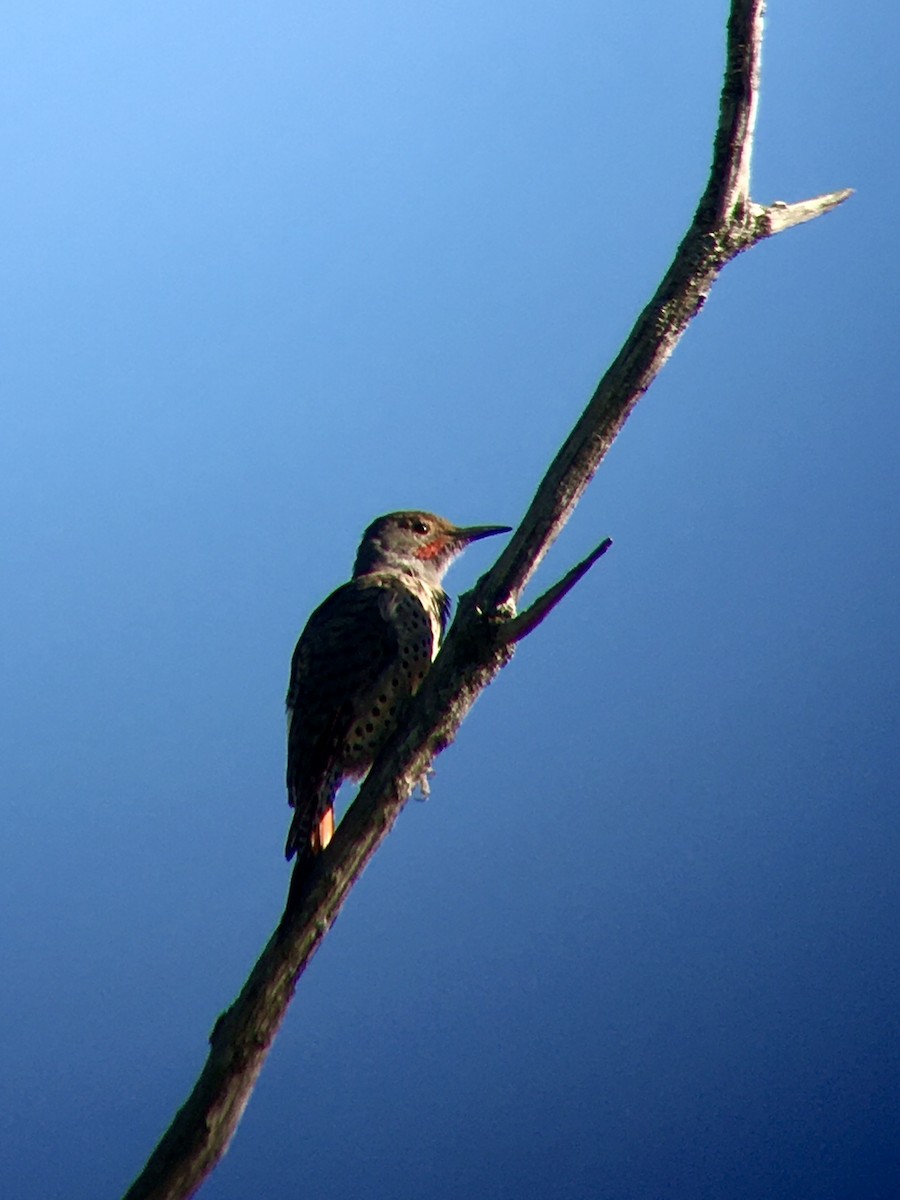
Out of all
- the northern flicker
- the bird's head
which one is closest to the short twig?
the northern flicker

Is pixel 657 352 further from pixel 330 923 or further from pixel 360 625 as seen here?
pixel 360 625

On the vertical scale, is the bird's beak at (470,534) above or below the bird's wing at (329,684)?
above

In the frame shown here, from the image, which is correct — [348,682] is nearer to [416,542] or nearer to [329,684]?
[329,684]

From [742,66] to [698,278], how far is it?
0.35 m

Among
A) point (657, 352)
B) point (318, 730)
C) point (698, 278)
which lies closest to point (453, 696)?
point (657, 352)

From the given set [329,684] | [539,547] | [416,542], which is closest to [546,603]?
[539,547]

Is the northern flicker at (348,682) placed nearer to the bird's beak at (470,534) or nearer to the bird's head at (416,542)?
the bird's head at (416,542)

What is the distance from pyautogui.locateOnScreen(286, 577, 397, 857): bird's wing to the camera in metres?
3.44

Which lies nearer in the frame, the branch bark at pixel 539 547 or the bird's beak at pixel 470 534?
the branch bark at pixel 539 547

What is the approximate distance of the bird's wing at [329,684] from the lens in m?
3.44

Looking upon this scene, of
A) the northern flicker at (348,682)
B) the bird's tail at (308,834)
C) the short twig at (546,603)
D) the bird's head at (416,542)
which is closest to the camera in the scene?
the short twig at (546,603)

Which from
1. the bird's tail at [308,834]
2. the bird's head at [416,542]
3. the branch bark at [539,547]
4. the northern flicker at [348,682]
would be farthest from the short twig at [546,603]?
the bird's head at [416,542]

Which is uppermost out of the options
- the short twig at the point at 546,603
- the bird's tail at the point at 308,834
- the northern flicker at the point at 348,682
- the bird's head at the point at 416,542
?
the bird's head at the point at 416,542

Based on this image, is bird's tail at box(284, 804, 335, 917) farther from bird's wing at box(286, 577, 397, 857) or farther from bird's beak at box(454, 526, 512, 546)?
bird's beak at box(454, 526, 512, 546)
